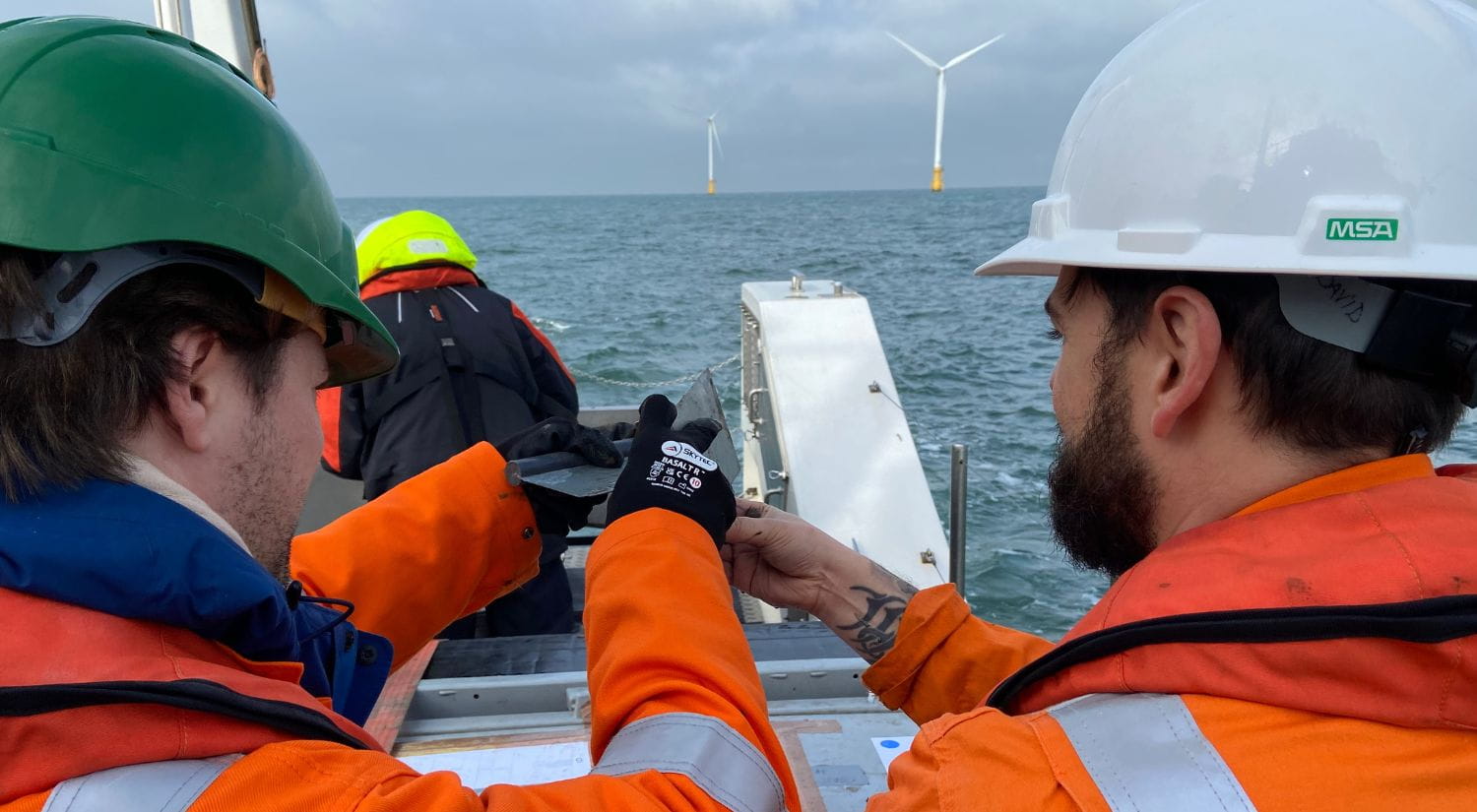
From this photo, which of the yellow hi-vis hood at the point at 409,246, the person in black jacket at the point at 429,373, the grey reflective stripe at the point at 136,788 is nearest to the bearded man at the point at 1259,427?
the grey reflective stripe at the point at 136,788

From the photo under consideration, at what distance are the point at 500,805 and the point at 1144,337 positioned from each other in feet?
3.39

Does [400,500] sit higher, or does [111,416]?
[111,416]

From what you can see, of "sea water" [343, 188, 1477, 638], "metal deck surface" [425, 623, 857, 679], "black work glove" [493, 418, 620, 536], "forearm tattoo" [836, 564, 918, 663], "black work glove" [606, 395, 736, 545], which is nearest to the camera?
"black work glove" [606, 395, 736, 545]

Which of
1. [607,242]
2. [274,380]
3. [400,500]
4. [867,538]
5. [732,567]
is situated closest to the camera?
[274,380]

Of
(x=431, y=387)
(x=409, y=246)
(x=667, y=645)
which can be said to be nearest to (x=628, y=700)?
(x=667, y=645)

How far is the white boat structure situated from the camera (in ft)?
7.64

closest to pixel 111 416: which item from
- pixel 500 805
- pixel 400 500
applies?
pixel 500 805

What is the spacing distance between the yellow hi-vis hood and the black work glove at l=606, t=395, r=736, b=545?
90.4 inches

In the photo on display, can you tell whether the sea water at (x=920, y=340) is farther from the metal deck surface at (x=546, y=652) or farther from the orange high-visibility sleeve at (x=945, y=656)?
the orange high-visibility sleeve at (x=945, y=656)

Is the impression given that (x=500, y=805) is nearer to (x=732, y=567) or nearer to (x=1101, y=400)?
(x=1101, y=400)

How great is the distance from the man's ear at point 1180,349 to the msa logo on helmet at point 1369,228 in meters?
0.17

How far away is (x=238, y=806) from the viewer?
968mm

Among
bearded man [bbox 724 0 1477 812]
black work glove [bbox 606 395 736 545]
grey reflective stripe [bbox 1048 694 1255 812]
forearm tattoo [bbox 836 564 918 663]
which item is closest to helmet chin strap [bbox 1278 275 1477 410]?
bearded man [bbox 724 0 1477 812]

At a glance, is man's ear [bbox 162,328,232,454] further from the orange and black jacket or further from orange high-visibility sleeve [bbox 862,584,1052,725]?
the orange and black jacket
